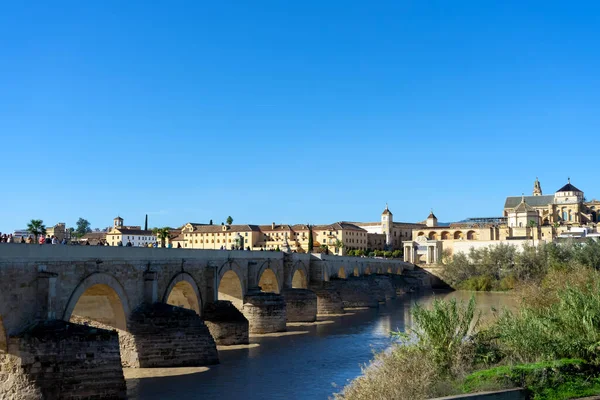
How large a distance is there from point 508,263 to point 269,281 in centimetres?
4380

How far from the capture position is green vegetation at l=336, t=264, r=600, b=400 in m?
13.5

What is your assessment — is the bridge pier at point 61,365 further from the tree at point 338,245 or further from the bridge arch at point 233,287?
Answer: the tree at point 338,245

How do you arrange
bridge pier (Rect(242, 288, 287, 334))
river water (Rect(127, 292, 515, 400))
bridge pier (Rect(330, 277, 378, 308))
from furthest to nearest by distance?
1. bridge pier (Rect(330, 277, 378, 308))
2. bridge pier (Rect(242, 288, 287, 334))
3. river water (Rect(127, 292, 515, 400))

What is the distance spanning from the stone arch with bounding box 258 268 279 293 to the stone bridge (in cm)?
209

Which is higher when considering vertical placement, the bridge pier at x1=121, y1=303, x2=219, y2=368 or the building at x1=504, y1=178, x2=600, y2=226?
the building at x1=504, y1=178, x2=600, y2=226

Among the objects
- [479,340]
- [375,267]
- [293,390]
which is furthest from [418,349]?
[375,267]

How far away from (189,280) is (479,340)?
14.0 metres

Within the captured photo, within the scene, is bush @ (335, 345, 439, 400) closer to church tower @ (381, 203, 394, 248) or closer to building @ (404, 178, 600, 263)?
building @ (404, 178, 600, 263)

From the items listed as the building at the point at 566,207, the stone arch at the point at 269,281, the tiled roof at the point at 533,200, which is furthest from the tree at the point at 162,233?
the tiled roof at the point at 533,200

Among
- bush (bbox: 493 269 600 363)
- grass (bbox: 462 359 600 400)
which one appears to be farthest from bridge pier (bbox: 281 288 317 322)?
grass (bbox: 462 359 600 400)

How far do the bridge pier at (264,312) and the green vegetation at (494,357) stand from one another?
53.7 feet

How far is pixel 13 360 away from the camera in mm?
15969

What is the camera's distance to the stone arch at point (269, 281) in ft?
129

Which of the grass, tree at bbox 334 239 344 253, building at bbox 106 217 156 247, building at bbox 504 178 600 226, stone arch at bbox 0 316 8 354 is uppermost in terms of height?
building at bbox 504 178 600 226
